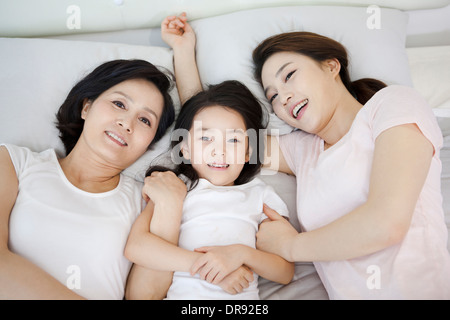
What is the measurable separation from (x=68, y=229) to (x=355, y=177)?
0.95 meters

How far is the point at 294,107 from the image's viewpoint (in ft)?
4.09

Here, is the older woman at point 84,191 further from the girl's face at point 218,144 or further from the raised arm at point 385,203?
the raised arm at point 385,203

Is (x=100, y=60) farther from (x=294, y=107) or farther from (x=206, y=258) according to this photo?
(x=206, y=258)

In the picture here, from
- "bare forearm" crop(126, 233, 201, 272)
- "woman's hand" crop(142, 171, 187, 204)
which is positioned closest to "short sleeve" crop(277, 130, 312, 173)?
"woman's hand" crop(142, 171, 187, 204)

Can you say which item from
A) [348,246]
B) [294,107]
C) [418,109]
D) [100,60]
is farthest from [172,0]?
[348,246]

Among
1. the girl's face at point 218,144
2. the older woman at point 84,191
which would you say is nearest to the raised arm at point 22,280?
the older woman at point 84,191

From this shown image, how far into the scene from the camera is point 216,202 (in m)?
1.21

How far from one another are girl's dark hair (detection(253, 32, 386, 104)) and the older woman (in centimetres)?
45

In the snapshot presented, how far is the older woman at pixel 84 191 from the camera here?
1006 mm

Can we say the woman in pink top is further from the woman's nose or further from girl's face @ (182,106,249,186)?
the woman's nose

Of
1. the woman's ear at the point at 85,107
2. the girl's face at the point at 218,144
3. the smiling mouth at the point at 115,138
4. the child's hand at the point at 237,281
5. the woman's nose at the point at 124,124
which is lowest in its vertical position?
the child's hand at the point at 237,281

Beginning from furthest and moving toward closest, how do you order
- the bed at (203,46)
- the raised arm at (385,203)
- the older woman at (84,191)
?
the bed at (203,46)
the older woman at (84,191)
the raised arm at (385,203)

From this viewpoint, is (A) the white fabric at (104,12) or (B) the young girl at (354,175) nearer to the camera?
(B) the young girl at (354,175)

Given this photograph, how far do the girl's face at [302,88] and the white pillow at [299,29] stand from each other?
0.57ft
